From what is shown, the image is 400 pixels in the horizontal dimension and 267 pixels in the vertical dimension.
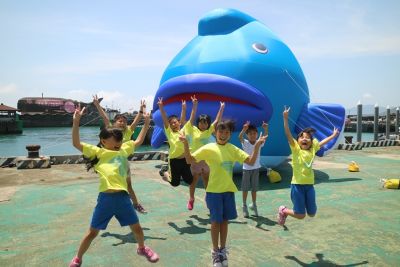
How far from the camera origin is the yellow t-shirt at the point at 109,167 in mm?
3404

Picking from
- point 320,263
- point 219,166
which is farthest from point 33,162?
point 320,263

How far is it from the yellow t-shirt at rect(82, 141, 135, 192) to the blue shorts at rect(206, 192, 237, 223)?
0.89m

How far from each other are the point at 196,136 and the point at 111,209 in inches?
A: 94.9

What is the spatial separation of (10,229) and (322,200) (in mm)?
5078

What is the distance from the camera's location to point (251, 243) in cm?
419

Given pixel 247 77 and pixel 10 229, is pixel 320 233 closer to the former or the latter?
pixel 247 77

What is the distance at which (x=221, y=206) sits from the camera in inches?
142

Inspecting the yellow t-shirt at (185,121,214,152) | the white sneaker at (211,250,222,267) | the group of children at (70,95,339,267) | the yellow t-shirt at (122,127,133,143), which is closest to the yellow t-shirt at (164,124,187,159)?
the yellow t-shirt at (185,121,214,152)

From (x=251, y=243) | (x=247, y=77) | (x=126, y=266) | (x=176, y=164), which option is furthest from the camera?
(x=247, y=77)

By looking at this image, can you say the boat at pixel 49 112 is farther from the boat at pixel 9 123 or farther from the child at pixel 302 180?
the child at pixel 302 180

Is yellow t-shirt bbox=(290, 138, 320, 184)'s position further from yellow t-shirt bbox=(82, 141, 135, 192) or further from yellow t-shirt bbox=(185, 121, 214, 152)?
yellow t-shirt bbox=(82, 141, 135, 192)

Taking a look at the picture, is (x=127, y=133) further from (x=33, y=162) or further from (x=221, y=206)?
(x=33, y=162)

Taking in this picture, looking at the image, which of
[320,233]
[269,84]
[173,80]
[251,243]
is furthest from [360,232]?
[173,80]

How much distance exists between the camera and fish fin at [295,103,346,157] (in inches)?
310
